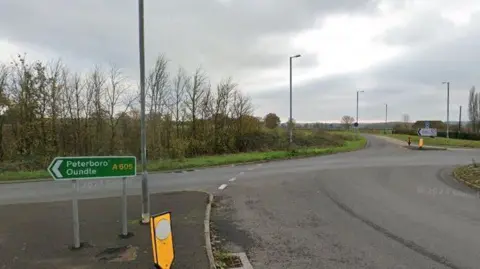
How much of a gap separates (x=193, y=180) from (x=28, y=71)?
1951 cm

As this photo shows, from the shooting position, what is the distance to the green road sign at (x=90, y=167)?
5.79 m

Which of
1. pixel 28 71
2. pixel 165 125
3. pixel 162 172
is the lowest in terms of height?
pixel 162 172

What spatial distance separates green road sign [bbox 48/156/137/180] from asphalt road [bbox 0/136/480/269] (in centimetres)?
239

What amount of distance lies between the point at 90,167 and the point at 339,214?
5.70 m

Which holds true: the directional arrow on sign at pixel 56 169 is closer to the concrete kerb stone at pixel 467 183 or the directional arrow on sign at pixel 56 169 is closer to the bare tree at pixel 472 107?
the concrete kerb stone at pixel 467 183

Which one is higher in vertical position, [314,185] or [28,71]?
[28,71]

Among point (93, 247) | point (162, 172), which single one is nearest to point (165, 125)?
point (162, 172)

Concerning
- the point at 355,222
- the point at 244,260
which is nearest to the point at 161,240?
the point at 244,260

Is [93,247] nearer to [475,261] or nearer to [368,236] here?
[368,236]

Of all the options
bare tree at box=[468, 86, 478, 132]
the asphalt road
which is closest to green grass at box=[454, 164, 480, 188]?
the asphalt road

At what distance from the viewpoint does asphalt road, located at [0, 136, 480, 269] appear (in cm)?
581

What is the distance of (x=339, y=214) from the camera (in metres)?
8.77

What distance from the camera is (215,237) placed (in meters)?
6.95

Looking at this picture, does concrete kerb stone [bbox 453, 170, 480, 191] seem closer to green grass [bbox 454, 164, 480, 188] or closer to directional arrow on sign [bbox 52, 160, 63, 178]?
green grass [bbox 454, 164, 480, 188]
